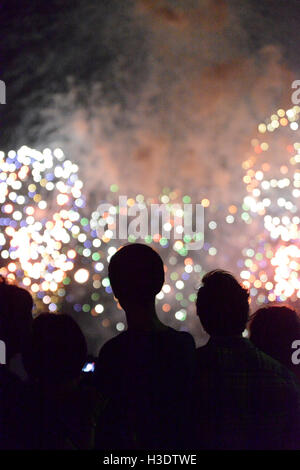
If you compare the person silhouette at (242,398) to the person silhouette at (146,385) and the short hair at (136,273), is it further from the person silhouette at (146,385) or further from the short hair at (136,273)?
the short hair at (136,273)

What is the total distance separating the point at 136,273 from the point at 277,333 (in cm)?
76

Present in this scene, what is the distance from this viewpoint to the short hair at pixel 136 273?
211 cm

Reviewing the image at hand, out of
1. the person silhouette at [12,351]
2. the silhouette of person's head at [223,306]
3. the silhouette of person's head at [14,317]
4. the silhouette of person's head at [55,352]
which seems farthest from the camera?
the silhouette of person's head at [14,317]

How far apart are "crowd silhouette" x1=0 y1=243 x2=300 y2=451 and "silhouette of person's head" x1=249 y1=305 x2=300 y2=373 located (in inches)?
12.3

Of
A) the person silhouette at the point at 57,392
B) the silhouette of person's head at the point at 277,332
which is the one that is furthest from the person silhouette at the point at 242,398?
the person silhouette at the point at 57,392

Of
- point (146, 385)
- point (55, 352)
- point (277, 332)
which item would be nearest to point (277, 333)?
point (277, 332)

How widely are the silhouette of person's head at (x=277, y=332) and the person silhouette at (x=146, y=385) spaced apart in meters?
0.54

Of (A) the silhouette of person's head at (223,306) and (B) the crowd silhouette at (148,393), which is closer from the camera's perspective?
(B) the crowd silhouette at (148,393)

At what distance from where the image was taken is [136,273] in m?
2.12

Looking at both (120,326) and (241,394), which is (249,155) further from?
(241,394)

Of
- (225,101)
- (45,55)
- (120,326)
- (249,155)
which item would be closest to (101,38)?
(45,55)

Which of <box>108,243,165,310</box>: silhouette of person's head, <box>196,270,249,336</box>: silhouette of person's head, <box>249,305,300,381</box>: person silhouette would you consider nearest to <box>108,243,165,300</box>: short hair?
<box>108,243,165,310</box>: silhouette of person's head

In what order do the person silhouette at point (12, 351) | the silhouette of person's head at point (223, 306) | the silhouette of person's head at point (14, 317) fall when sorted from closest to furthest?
the person silhouette at point (12, 351), the silhouette of person's head at point (223, 306), the silhouette of person's head at point (14, 317)

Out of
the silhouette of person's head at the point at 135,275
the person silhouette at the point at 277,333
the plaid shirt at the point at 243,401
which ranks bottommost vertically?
the plaid shirt at the point at 243,401
